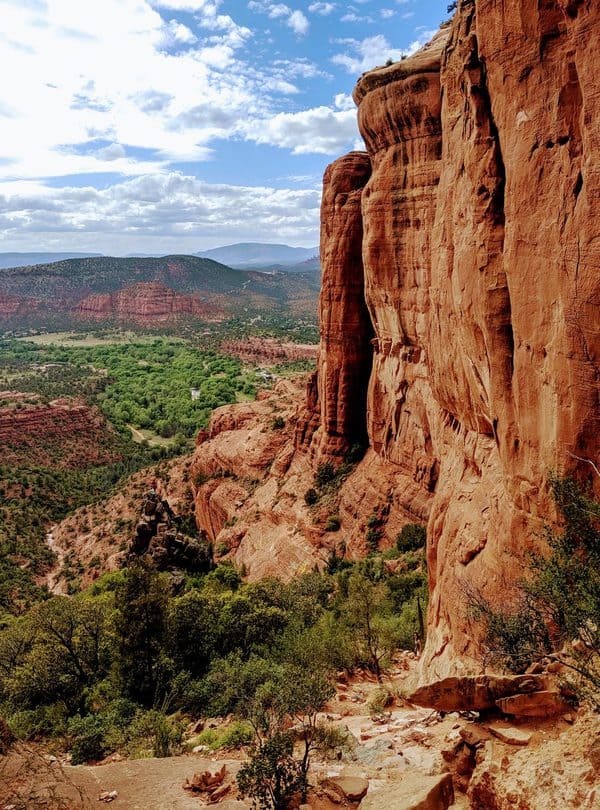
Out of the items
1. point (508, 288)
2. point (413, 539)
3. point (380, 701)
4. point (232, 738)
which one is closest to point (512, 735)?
point (380, 701)

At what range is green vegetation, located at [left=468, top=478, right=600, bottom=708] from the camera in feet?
35.6

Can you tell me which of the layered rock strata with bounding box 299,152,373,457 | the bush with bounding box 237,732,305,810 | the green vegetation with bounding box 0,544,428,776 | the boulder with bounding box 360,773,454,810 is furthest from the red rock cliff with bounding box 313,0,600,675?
the layered rock strata with bounding box 299,152,373,457

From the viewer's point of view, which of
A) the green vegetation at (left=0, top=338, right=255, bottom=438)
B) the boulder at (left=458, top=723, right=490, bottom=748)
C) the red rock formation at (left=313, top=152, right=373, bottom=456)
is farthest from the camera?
the green vegetation at (left=0, top=338, right=255, bottom=438)

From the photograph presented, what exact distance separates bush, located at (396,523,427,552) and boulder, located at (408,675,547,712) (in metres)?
22.5

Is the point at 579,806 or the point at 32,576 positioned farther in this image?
the point at 32,576

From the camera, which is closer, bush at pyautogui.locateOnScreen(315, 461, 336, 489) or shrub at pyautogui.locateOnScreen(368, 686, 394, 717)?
shrub at pyautogui.locateOnScreen(368, 686, 394, 717)

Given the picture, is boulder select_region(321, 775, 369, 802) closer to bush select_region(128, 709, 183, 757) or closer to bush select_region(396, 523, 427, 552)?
bush select_region(128, 709, 183, 757)

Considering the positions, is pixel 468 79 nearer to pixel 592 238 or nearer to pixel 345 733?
pixel 592 238

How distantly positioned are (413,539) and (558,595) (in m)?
21.5

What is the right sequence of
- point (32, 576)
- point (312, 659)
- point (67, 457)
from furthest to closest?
1. point (67, 457)
2. point (32, 576)
3. point (312, 659)

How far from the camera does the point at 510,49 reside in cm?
1368

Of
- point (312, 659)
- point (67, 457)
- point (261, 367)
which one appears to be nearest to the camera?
point (312, 659)

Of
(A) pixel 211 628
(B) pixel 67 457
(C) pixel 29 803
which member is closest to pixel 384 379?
(A) pixel 211 628

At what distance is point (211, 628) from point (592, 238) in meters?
21.8
